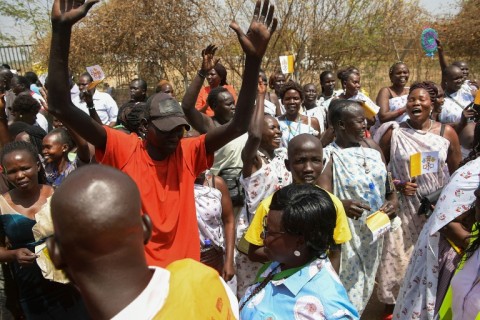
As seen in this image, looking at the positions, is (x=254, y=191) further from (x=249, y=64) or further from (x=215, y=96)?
(x=249, y=64)

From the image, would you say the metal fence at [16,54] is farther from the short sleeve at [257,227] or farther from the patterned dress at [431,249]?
the patterned dress at [431,249]

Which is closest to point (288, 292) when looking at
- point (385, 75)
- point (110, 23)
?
point (110, 23)

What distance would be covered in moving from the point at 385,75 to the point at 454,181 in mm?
13885

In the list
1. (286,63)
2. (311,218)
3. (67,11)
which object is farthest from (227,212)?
(286,63)

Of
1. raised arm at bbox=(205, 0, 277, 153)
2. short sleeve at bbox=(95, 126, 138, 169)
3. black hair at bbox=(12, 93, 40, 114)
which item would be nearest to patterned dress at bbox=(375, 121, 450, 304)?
raised arm at bbox=(205, 0, 277, 153)

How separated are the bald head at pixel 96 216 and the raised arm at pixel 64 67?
1100 mm

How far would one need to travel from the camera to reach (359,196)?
3.65 meters

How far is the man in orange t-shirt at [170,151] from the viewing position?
2328 mm

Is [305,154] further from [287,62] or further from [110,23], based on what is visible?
[110,23]

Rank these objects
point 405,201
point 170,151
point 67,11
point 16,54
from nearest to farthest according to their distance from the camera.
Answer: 1. point 67,11
2. point 170,151
3. point 405,201
4. point 16,54

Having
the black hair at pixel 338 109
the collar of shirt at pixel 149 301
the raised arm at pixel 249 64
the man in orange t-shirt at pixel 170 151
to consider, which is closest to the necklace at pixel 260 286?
the man in orange t-shirt at pixel 170 151

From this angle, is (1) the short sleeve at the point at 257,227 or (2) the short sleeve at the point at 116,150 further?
(1) the short sleeve at the point at 257,227

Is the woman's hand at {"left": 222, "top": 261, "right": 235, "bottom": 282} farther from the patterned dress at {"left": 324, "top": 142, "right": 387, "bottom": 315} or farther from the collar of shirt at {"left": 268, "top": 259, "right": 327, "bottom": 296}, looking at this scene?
the collar of shirt at {"left": 268, "top": 259, "right": 327, "bottom": 296}

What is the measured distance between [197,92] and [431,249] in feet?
6.70
